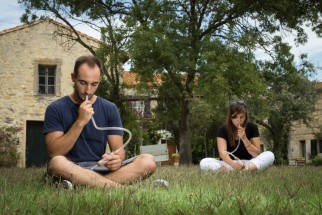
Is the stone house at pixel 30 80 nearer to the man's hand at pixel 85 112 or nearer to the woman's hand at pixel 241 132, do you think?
the woman's hand at pixel 241 132

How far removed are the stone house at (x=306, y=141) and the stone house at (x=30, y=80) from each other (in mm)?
18580

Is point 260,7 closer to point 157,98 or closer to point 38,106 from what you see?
point 157,98

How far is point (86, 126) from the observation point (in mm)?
4516

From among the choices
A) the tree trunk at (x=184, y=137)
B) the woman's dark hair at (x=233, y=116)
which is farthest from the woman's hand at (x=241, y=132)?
the tree trunk at (x=184, y=137)

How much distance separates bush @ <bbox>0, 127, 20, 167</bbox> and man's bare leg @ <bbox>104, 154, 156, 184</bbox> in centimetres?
1747

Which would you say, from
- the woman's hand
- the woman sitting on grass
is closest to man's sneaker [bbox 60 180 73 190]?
the woman sitting on grass

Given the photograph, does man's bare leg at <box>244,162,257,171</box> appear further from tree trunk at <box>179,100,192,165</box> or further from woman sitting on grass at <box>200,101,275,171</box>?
tree trunk at <box>179,100,192,165</box>

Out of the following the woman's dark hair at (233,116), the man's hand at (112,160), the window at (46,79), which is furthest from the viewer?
the window at (46,79)

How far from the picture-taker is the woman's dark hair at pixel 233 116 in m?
6.84

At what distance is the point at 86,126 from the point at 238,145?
2.95 m

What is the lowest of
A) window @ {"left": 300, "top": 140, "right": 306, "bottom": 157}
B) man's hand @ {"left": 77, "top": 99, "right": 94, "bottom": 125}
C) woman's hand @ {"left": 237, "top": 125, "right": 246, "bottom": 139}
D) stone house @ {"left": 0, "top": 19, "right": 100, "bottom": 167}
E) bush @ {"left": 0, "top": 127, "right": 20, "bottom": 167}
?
window @ {"left": 300, "top": 140, "right": 306, "bottom": 157}

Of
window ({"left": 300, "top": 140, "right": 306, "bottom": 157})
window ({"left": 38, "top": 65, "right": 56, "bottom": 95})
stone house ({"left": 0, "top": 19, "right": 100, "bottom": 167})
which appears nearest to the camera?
stone house ({"left": 0, "top": 19, "right": 100, "bottom": 167})

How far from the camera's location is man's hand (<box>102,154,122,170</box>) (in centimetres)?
414

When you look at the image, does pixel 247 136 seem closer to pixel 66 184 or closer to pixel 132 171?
pixel 132 171
